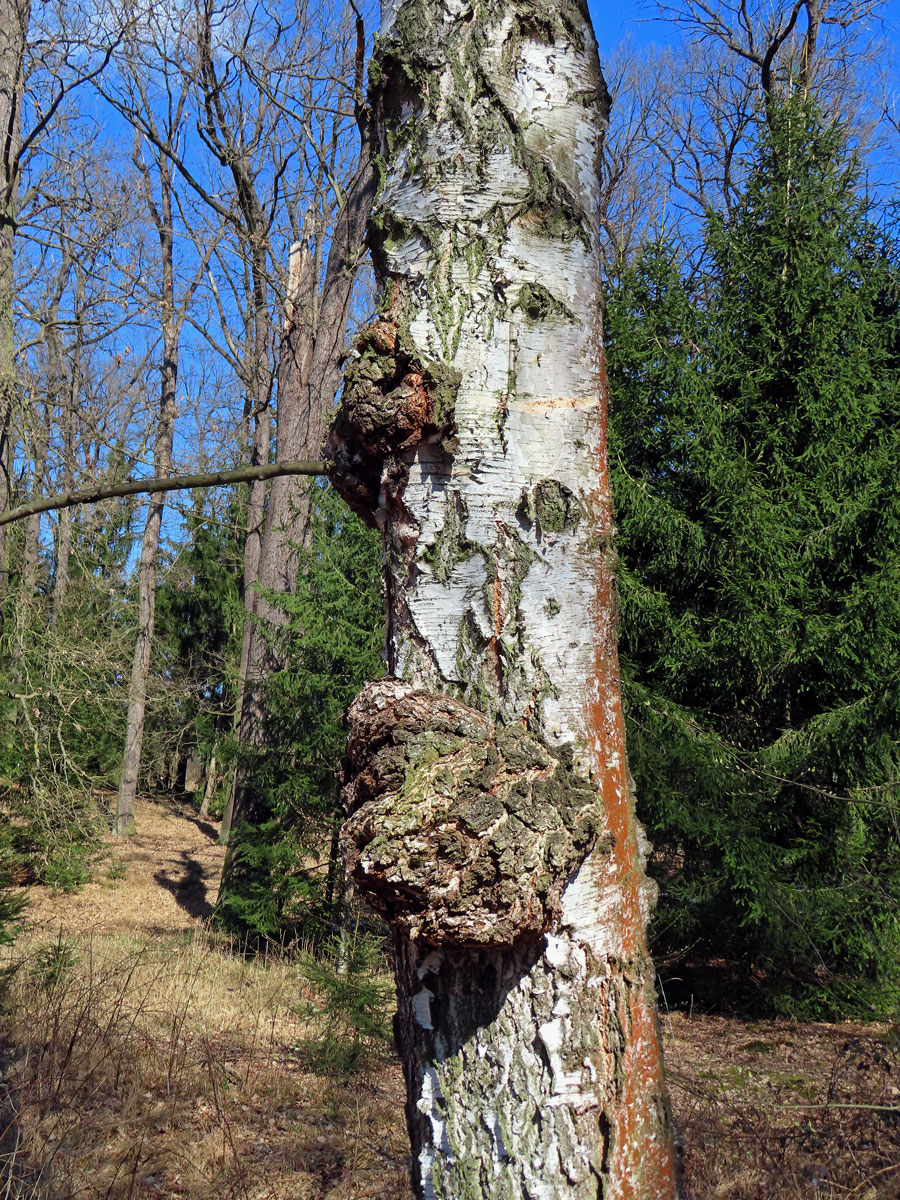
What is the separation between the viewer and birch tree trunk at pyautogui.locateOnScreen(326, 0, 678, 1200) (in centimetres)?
128

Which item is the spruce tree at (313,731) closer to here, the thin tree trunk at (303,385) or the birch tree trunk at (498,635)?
the thin tree trunk at (303,385)

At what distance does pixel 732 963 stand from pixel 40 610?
23.6 feet

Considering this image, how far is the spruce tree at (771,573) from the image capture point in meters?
6.21

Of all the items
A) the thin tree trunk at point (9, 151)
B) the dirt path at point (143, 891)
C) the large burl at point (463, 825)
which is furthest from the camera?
the dirt path at point (143, 891)

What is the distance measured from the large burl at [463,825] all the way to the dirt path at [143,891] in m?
9.12

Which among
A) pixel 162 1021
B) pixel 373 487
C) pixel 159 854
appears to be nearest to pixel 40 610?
pixel 162 1021

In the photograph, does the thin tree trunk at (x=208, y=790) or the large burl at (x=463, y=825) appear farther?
the thin tree trunk at (x=208, y=790)

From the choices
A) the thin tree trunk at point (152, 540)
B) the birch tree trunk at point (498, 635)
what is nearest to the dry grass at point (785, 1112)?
the birch tree trunk at point (498, 635)

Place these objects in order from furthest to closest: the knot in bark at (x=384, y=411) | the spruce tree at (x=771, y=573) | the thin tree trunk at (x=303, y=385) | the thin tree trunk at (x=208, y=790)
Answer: the thin tree trunk at (x=208, y=790) → the thin tree trunk at (x=303, y=385) → the spruce tree at (x=771, y=573) → the knot in bark at (x=384, y=411)

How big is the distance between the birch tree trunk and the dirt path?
9.09 m

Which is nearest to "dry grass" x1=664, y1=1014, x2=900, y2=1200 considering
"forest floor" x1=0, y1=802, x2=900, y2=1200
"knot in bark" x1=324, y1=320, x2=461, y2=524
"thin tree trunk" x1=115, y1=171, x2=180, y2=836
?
"forest floor" x1=0, y1=802, x2=900, y2=1200

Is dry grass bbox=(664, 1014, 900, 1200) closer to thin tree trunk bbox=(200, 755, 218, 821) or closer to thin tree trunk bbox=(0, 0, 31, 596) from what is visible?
thin tree trunk bbox=(0, 0, 31, 596)

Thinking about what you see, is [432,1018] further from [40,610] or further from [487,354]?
[40,610]

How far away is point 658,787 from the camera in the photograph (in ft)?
20.4
